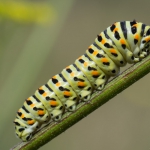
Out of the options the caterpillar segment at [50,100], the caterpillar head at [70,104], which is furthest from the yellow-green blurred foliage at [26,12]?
the caterpillar head at [70,104]

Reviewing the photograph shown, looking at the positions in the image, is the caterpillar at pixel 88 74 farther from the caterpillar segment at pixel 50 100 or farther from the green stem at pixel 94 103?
the green stem at pixel 94 103

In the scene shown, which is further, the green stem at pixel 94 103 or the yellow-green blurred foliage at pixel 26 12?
the yellow-green blurred foliage at pixel 26 12

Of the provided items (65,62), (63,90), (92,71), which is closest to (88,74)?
(92,71)

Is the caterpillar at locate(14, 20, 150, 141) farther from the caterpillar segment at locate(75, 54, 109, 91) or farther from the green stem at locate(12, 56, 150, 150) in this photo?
the green stem at locate(12, 56, 150, 150)

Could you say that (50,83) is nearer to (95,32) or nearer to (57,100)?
(57,100)

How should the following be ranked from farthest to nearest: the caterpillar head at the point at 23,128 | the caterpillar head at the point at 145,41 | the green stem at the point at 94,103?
1. the caterpillar head at the point at 23,128
2. the caterpillar head at the point at 145,41
3. the green stem at the point at 94,103

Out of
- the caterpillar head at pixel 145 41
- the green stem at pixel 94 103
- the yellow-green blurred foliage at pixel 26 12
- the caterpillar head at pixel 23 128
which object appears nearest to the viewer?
the green stem at pixel 94 103


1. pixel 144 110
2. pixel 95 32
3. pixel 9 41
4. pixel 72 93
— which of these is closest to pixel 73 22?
pixel 95 32

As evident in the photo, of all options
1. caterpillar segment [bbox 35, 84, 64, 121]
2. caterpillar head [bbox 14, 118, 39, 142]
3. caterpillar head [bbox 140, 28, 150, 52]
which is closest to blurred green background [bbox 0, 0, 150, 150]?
caterpillar head [bbox 14, 118, 39, 142]
